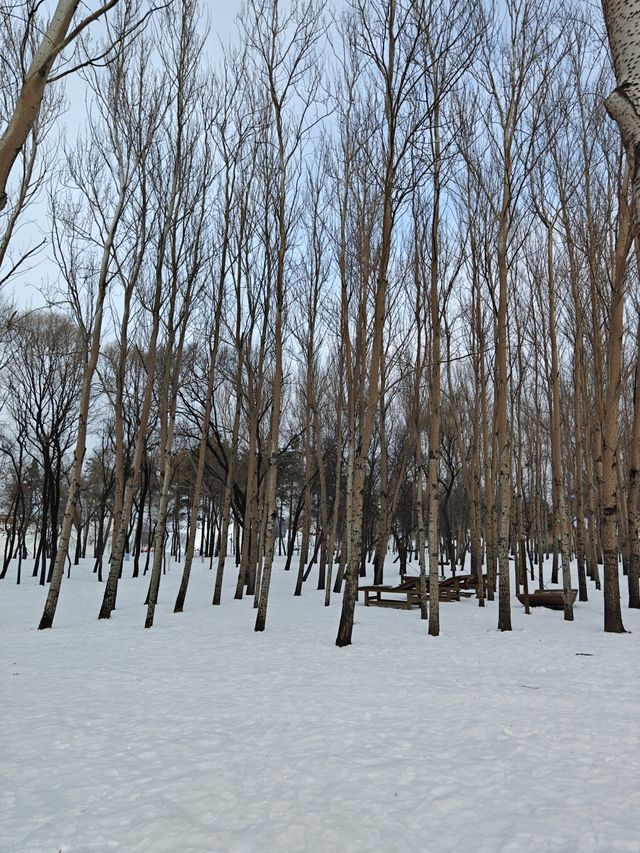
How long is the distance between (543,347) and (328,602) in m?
8.51

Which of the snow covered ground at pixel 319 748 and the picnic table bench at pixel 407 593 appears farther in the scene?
the picnic table bench at pixel 407 593

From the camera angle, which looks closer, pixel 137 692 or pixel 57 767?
pixel 57 767

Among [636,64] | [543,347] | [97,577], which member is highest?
[543,347]

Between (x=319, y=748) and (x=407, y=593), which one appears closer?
(x=319, y=748)

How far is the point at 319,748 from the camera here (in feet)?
12.3

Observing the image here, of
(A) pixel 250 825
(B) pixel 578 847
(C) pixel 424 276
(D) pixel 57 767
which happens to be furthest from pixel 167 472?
(B) pixel 578 847

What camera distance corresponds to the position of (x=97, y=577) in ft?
73.4

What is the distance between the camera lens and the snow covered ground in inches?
104

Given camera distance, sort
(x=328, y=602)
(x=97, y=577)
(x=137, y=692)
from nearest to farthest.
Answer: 1. (x=137, y=692)
2. (x=328, y=602)
3. (x=97, y=577)

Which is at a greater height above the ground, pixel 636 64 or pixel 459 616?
pixel 636 64

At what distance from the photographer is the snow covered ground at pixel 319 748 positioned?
8.69 feet

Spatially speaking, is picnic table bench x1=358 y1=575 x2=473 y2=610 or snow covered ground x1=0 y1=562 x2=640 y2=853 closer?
snow covered ground x1=0 y1=562 x2=640 y2=853

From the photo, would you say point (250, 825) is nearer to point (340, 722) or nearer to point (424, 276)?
point (340, 722)

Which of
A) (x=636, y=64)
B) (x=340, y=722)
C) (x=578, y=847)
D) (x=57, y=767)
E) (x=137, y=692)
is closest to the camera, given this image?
(x=636, y=64)
